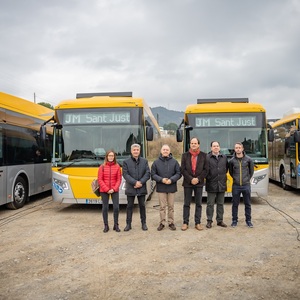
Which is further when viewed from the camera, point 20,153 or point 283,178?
point 283,178

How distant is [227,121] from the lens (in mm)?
10969

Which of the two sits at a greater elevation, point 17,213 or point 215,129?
point 215,129

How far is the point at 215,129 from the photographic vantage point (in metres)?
10.9

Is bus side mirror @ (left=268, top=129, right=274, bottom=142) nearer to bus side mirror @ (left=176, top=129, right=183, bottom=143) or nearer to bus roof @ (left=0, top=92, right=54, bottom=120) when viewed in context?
bus side mirror @ (left=176, top=129, right=183, bottom=143)

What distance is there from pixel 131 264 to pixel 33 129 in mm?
7879

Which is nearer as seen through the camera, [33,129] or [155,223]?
[155,223]

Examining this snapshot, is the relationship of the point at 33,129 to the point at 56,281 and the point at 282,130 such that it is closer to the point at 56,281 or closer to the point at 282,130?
the point at 56,281

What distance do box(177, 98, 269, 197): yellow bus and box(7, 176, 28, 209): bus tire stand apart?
495cm

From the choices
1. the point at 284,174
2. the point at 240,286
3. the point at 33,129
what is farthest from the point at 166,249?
the point at 284,174

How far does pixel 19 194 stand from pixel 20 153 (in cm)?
123

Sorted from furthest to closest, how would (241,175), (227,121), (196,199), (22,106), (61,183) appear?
(22,106)
(227,121)
(61,183)
(241,175)
(196,199)

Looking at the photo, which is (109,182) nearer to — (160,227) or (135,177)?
(135,177)

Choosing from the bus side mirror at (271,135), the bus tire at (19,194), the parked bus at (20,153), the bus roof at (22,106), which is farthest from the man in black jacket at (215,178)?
the bus roof at (22,106)

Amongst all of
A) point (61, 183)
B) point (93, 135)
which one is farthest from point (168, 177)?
point (61, 183)
